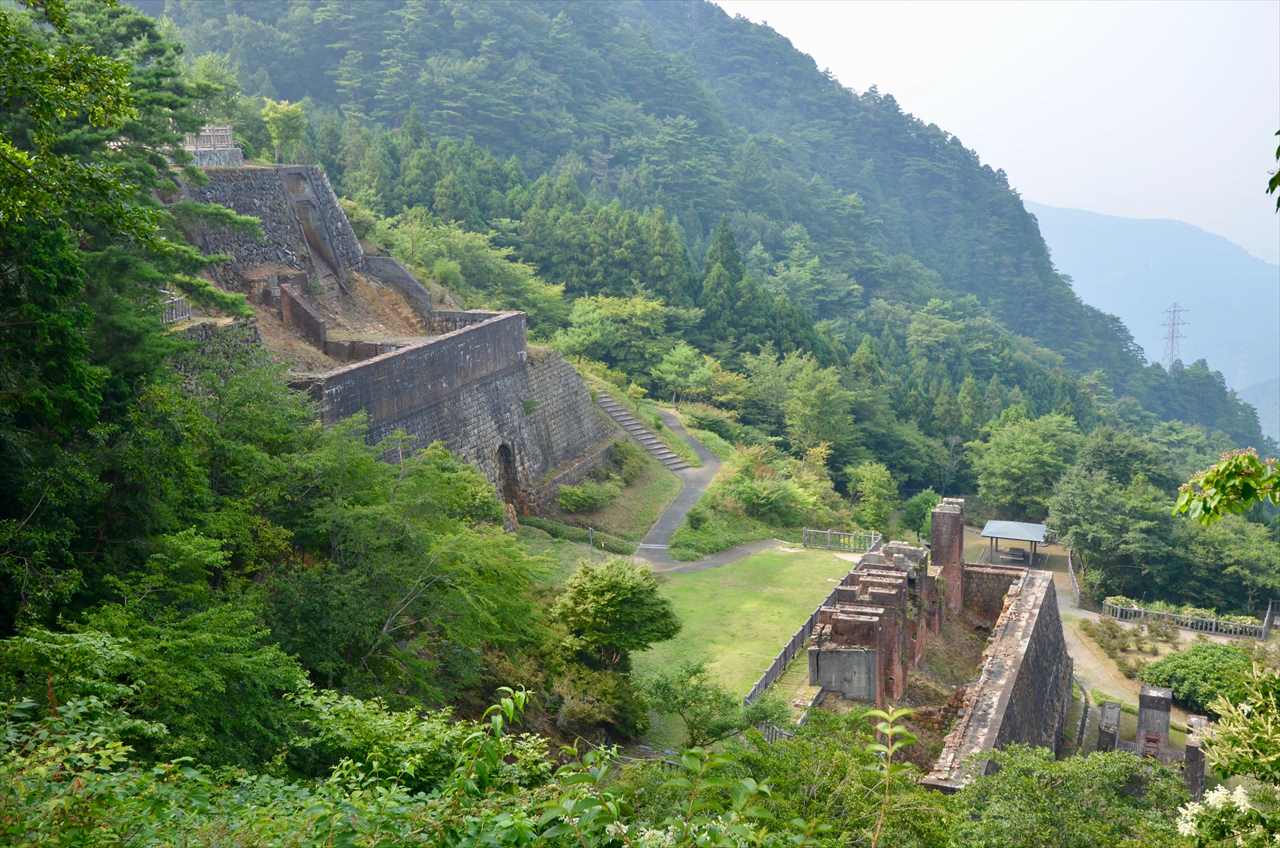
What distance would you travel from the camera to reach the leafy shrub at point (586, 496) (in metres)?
27.3

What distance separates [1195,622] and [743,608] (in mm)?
17185

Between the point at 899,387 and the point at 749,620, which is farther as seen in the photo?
the point at 899,387

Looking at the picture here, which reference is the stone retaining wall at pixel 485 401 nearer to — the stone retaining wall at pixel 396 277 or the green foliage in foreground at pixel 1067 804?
the stone retaining wall at pixel 396 277

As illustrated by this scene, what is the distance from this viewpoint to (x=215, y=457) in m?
14.6

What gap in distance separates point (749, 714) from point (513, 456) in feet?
41.9

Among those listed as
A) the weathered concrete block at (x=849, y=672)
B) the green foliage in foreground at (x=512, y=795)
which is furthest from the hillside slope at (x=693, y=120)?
the green foliage in foreground at (x=512, y=795)

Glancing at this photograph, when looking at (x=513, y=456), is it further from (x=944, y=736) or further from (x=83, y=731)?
(x=83, y=731)

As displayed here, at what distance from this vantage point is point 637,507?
28891 millimetres

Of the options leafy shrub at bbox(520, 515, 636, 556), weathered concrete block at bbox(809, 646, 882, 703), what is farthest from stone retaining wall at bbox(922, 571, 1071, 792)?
leafy shrub at bbox(520, 515, 636, 556)

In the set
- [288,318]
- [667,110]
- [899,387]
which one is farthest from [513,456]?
[667,110]

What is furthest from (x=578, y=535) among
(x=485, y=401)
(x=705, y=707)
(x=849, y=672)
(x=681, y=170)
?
(x=681, y=170)

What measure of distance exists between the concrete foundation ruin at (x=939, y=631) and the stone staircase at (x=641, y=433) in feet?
24.6

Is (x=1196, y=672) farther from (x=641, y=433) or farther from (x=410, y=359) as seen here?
(x=410, y=359)

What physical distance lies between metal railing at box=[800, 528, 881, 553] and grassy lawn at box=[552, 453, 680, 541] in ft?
11.4
